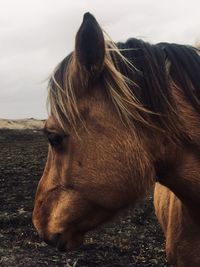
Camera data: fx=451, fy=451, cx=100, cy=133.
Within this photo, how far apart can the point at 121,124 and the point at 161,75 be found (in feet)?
1.17

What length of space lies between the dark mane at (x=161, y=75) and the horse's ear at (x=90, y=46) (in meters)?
0.16

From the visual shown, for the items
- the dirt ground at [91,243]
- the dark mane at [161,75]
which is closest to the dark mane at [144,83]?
the dark mane at [161,75]

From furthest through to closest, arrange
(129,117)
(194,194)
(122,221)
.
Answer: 1. (122,221)
2. (194,194)
3. (129,117)

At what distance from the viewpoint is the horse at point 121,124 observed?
2.52 metres

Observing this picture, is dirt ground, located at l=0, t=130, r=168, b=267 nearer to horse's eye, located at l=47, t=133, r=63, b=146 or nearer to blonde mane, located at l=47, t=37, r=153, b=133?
horse's eye, located at l=47, t=133, r=63, b=146

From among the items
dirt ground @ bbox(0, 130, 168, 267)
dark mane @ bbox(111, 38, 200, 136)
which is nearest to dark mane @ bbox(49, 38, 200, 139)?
dark mane @ bbox(111, 38, 200, 136)

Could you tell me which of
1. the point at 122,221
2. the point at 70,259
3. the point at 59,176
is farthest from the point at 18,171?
the point at 59,176

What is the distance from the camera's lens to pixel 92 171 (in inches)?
101

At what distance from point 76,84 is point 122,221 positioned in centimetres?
505

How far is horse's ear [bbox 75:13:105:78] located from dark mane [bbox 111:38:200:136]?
155mm

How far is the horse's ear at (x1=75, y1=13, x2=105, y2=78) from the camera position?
2.33 metres

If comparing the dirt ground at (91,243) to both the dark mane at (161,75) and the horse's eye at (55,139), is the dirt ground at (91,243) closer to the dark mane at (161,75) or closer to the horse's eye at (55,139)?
the horse's eye at (55,139)

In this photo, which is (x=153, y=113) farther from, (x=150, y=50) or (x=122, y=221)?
(x=122, y=221)

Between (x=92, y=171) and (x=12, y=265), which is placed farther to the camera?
(x=12, y=265)
